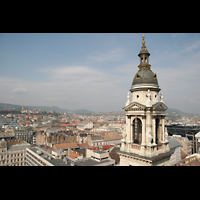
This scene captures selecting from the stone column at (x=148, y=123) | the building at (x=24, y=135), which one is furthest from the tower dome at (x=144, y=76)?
the building at (x=24, y=135)

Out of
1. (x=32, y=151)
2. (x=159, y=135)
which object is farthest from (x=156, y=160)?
(x=32, y=151)

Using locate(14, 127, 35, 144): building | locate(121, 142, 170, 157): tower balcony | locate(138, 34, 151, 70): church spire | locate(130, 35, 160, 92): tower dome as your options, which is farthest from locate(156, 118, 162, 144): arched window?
locate(14, 127, 35, 144): building

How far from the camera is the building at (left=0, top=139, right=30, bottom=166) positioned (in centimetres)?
2252

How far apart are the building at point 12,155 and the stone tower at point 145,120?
2151cm

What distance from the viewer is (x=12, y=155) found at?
2330 centimetres

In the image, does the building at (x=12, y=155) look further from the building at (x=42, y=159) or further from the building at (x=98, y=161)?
the building at (x=98, y=161)

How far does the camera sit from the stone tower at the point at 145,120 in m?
6.64

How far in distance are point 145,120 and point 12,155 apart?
23130 millimetres

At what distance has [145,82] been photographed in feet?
23.2

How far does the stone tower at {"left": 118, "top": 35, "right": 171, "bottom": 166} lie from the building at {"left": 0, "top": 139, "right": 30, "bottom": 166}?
21.5m

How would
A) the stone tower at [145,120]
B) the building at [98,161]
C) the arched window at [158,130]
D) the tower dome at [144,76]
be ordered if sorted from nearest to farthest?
the stone tower at [145,120] → the tower dome at [144,76] → the arched window at [158,130] → the building at [98,161]

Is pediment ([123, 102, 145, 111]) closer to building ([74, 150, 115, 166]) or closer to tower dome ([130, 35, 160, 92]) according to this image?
tower dome ([130, 35, 160, 92])
